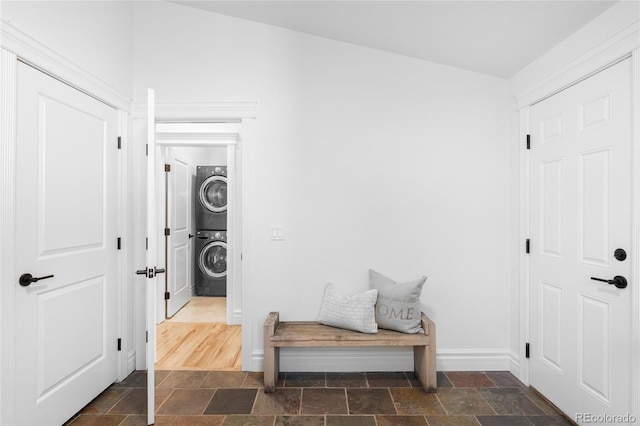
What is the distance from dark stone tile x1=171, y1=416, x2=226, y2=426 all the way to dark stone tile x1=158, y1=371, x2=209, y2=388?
1.31ft

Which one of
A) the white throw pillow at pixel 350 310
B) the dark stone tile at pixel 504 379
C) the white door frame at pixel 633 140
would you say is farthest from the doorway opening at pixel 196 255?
the white door frame at pixel 633 140

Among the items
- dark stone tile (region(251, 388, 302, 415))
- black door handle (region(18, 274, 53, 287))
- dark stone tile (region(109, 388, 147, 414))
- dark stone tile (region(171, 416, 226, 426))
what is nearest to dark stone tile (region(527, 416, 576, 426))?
dark stone tile (region(251, 388, 302, 415))

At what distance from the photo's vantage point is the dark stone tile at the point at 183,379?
249 cm

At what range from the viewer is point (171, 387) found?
2463mm

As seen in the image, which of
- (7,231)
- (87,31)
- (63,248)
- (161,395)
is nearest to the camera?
(7,231)

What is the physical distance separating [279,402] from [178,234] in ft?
9.04

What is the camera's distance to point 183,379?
258cm

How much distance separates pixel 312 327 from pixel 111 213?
1710 millimetres

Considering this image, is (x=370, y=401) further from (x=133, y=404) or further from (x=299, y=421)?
(x=133, y=404)

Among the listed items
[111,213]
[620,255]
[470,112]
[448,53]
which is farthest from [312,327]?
[448,53]

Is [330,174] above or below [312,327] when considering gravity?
above

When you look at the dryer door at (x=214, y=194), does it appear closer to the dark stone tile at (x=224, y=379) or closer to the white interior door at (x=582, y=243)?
the dark stone tile at (x=224, y=379)

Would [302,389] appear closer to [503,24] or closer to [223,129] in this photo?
[223,129]

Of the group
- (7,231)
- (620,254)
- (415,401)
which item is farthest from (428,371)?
(7,231)
